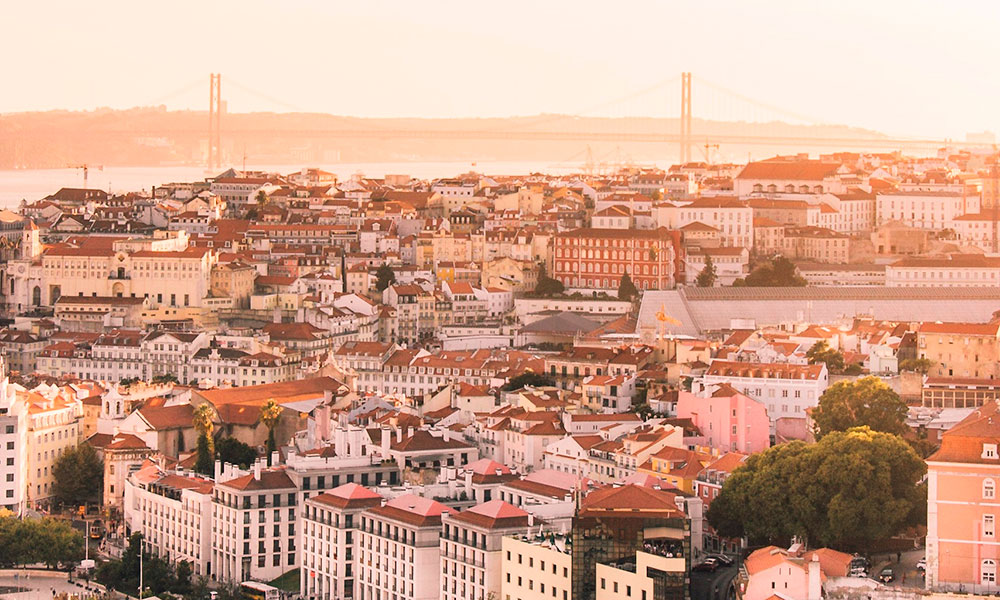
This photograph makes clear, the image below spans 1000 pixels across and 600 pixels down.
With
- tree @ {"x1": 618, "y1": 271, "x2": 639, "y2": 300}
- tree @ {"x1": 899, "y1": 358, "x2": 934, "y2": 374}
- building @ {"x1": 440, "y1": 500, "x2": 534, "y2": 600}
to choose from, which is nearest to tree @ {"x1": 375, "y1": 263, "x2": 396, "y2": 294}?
tree @ {"x1": 618, "y1": 271, "x2": 639, "y2": 300}

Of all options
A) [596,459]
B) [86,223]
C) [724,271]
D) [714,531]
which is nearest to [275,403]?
[596,459]

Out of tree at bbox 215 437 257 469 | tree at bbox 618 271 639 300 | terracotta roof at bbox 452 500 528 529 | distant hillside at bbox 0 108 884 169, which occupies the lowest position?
tree at bbox 215 437 257 469

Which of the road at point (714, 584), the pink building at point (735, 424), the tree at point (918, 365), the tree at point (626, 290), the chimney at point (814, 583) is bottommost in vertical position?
the road at point (714, 584)

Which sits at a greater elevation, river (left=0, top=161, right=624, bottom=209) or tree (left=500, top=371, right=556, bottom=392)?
river (left=0, top=161, right=624, bottom=209)

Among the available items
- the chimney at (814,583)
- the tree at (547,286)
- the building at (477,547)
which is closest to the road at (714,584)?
the chimney at (814,583)

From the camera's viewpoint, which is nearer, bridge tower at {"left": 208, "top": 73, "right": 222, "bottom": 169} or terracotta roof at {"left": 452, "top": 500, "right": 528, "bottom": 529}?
terracotta roof at {"left": 452, "top": 500, "right": 528, "bottom": 529}

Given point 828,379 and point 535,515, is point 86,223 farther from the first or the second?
point 535,515

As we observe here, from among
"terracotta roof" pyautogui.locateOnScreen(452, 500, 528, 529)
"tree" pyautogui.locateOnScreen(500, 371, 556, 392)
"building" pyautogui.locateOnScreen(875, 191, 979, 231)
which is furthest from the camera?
"building" pyautogui.locateOnScreen(875, 191, 979, 231)

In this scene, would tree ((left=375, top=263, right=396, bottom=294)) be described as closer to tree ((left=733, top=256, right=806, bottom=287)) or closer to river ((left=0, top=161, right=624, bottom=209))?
tree ((left=733, top=256, right=806, bottom=287))

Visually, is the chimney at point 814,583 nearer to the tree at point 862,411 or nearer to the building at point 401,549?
the building at point 401,549
